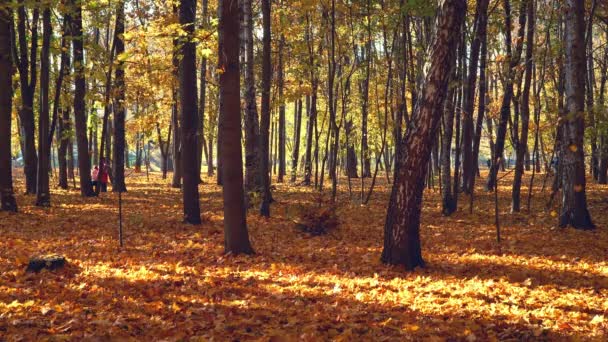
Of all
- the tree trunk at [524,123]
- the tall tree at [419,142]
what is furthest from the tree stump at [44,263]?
the tree trunk at [524,123]

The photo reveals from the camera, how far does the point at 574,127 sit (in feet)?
37.4

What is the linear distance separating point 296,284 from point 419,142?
2.84 meters

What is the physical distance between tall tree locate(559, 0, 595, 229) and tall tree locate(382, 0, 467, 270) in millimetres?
5354

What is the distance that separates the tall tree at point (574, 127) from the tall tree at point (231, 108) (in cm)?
763

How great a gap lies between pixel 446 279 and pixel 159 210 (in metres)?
10.2

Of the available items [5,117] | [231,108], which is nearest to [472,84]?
[231,108]

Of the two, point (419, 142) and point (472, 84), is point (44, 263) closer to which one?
point (419, 142)

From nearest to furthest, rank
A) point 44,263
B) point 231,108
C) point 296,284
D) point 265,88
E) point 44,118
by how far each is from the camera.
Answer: point 296,284, point 44,263, point 231,108, point 265,88, point 44,118

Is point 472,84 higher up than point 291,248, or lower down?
higher up

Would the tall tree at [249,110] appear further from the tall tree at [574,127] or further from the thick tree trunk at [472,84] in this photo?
the tall tree at [574,127]

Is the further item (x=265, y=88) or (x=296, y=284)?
(x=265, y=88)

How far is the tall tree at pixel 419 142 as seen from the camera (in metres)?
7.23

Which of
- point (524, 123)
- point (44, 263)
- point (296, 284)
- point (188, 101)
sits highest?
point (188, 101)

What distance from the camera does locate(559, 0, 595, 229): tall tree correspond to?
1116 centimetres
